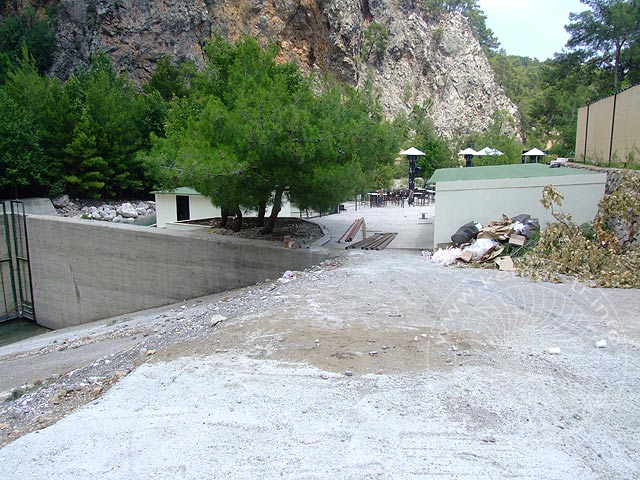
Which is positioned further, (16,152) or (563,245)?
(16,152)

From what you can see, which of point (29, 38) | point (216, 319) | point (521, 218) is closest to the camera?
point (216, 319)

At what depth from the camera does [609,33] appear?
1307 inches

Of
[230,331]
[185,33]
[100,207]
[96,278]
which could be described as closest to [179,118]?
[96,278]

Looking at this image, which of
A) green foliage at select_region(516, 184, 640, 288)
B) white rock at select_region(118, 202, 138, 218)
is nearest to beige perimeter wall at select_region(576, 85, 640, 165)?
green foliage at select_region(516, 184, 640, 288)

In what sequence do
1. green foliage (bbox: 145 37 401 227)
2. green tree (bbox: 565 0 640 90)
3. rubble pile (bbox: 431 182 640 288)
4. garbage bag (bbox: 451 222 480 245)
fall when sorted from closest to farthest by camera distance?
rubble pile (bbox: 431 182 640 288), green foliage (bbox: 145 37 401 227), garbage bag (bbox: 451 222 480 245), green tree (bbox: 565 0 640 90)

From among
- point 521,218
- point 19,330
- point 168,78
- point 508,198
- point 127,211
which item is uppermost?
point 168,78

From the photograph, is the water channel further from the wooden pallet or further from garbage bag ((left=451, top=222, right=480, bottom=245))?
garbage bag ((left=451, top=222, right=480, bottom=245))

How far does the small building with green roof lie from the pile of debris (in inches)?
23.1

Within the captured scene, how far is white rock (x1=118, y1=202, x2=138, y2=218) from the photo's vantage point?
27266mm

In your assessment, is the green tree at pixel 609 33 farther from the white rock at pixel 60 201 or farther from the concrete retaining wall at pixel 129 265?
the white rock at pixel 60 201

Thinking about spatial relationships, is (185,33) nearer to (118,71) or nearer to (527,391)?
(118,71)

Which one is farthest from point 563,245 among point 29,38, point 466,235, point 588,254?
point 29,38

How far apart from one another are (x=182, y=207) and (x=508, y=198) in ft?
44.8

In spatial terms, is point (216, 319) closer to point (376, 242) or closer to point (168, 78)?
point (376, 242)
